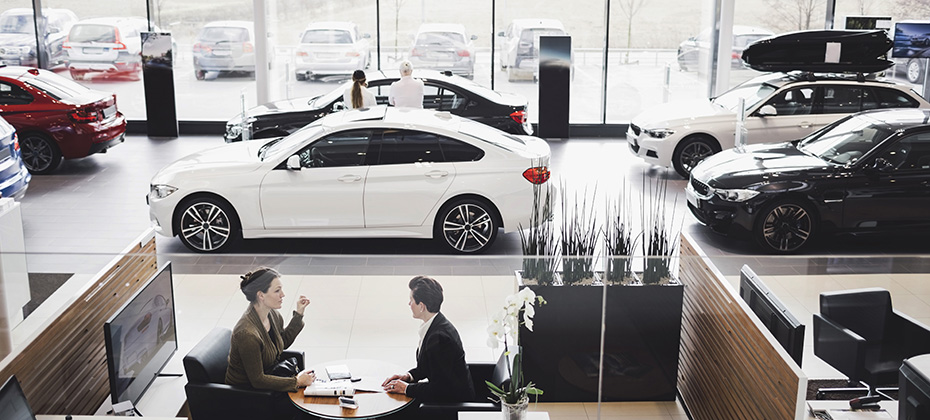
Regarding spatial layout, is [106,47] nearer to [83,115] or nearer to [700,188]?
[83,115]

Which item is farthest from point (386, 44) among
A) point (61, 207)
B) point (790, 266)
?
point (790, 266)

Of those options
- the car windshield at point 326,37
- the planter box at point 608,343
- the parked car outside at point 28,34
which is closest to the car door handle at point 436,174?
the planter box at point 608,343

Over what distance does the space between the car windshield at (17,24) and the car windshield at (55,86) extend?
288cm

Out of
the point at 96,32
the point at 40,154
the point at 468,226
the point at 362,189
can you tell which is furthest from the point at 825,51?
the point at 96,32

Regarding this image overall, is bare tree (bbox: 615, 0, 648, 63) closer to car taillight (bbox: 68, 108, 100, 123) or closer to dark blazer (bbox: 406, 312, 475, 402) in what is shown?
car taillight (bbox: 68, 108, 100, 123)

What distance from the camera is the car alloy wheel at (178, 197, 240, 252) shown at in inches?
302

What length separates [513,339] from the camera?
422cm

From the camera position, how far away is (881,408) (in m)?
4.37

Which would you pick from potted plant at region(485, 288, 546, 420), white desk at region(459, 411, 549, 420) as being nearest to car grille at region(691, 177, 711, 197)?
potted plant at region(485, 288, 546, 420)

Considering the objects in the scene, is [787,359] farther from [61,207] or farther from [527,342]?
[61,207]

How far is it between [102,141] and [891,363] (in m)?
9.07

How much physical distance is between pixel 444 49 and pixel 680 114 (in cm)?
438

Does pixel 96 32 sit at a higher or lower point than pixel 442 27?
lower

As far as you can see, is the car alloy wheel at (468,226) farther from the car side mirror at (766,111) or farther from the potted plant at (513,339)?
the car side mirror at (766,111)
